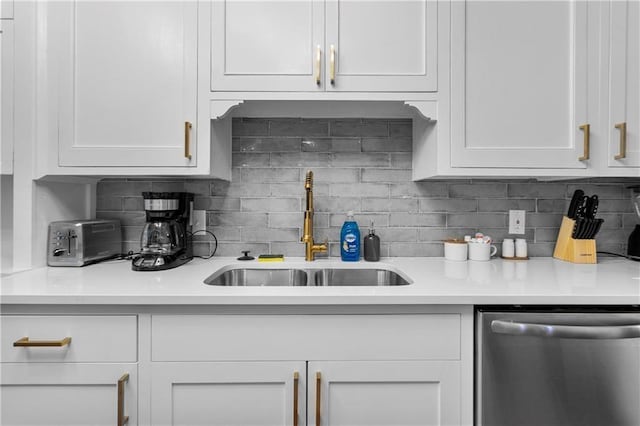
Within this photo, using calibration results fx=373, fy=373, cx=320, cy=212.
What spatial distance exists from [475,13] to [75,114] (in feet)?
5.33

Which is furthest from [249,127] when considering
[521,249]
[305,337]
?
[521,249]

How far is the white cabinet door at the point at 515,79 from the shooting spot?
4.83 feet

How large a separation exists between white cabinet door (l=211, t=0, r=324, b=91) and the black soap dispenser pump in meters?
0.75

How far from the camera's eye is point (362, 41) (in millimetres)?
1469

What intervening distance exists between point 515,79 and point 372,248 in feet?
2.97

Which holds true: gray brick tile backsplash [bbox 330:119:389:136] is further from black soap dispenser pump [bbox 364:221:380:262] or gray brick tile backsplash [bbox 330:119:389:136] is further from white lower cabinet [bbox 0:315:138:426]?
white lower cabinet [bbox 0:315:138:426]

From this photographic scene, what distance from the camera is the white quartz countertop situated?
3.69 feet

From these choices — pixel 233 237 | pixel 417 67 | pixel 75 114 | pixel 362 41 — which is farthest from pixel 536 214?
pixel 75 114

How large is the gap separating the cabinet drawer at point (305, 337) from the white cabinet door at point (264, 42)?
0.89 meters

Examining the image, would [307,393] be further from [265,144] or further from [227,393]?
[265,144]

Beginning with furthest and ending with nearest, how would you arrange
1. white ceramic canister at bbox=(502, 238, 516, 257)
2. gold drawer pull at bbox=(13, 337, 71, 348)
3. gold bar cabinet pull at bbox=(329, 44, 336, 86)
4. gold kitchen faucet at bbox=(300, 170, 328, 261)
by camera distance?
white ceramic canister at bbox=(502, 238, 516, 257), gold kitchen faucet at bbox=(300, 170, 328, 261), gold bar cabinet pull at bbox=(329, 44, 336, 86), gold drawer pull at bbox=(13, 337, 71, 348)

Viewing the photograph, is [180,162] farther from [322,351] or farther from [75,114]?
[322,351]

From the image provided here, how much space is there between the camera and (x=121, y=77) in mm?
1452

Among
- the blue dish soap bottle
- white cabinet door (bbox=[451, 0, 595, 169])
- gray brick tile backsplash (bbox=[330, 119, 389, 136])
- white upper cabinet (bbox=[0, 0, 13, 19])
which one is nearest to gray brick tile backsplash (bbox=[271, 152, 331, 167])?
gray brick tile backsplash (bbox=[330, 119, 389, 136])
